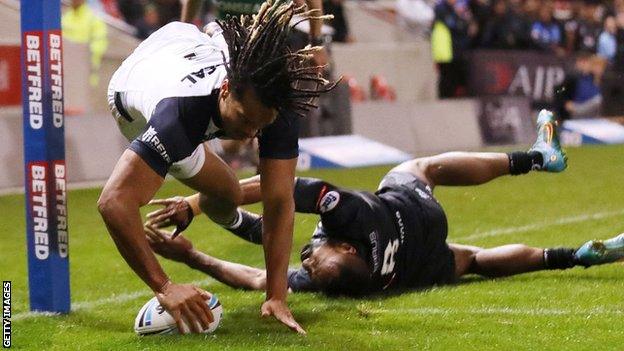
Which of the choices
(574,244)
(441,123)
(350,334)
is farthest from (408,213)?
(441,123)

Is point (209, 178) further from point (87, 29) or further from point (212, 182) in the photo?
point (87, 29)

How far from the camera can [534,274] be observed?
7.13 meters

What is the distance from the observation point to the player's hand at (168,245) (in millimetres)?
6664

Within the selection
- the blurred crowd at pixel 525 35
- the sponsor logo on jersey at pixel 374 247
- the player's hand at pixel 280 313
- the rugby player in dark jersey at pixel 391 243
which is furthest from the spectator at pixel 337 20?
the player's hand at pixel 280 313

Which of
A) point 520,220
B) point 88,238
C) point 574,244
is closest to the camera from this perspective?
point 574,244

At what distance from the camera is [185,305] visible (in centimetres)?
513

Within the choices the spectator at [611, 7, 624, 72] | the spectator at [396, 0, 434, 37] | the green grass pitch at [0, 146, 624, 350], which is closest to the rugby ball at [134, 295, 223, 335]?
the green grass pitch at [0, 146, 624, 350]

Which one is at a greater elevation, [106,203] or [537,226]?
[106,203]

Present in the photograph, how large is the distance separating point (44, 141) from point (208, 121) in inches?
36.5

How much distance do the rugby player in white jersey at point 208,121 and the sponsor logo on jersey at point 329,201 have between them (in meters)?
0.60

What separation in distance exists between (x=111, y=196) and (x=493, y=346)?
1.74 m

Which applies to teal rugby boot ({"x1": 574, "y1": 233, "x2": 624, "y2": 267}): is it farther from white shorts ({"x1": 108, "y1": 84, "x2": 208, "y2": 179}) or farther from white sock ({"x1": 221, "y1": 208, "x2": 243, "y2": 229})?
white shorts ({"x1": 108, "y1": 84, "x2": 208, "y2": 179})

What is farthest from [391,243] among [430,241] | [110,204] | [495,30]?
[495,30]

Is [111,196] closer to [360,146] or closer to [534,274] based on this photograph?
[534,274]
